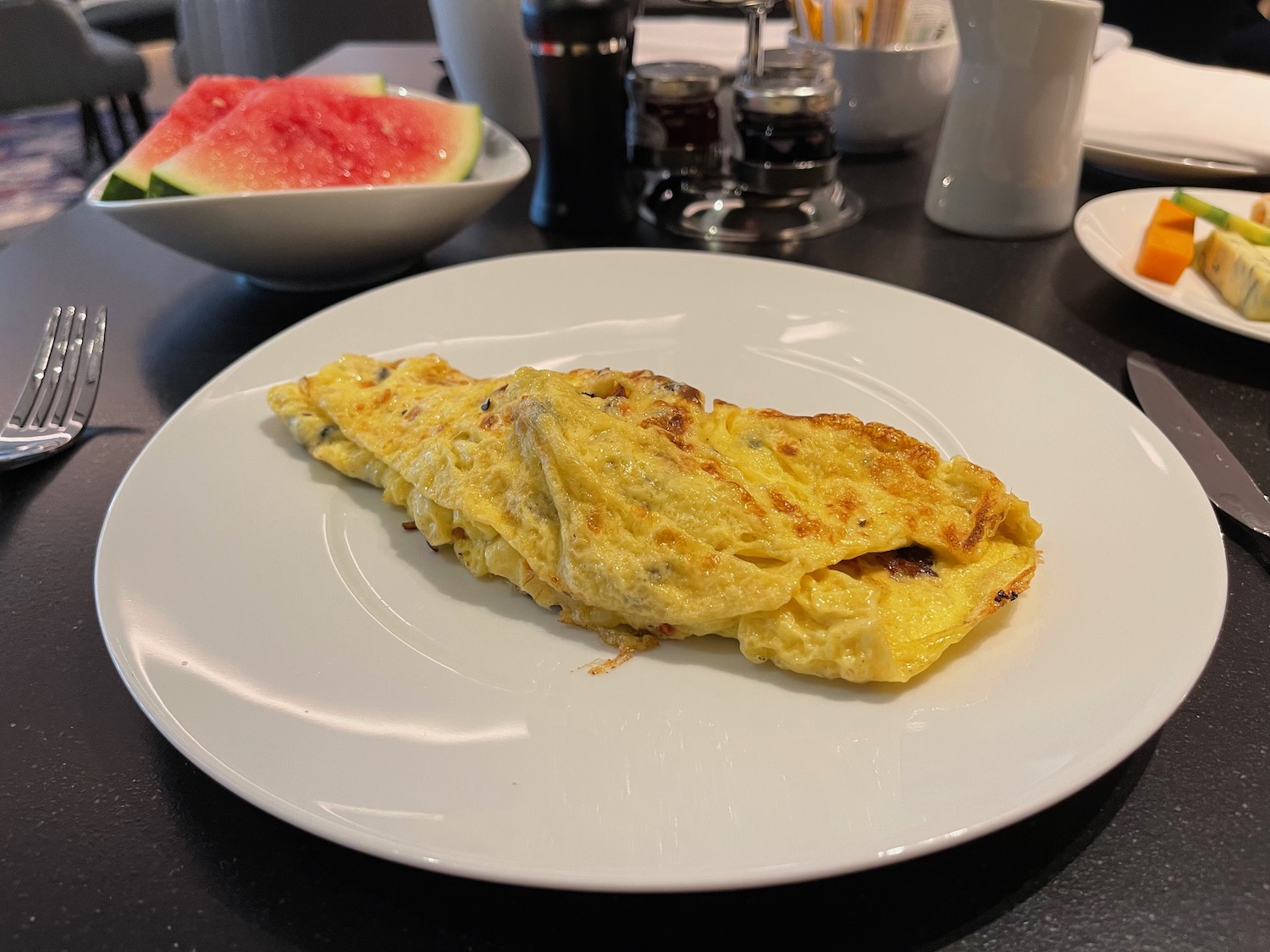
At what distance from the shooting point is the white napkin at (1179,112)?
2336 millimetres

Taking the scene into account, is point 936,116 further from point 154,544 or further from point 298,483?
point 154,544

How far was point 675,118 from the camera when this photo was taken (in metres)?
2.24

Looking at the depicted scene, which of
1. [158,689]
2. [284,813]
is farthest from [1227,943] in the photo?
[158,689]

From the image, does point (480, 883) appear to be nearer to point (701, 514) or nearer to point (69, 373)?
point (701, 514)

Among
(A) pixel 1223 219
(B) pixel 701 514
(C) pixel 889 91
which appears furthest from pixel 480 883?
(C) pixel 889 91

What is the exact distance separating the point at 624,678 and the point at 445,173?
1.58 m

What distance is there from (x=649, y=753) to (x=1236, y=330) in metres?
1.42

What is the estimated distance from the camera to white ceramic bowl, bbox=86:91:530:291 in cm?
169

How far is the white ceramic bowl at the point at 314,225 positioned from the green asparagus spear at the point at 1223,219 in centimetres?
149

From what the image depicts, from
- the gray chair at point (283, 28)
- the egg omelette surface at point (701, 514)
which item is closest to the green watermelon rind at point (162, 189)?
the egg omelette surface at point (701, 514)

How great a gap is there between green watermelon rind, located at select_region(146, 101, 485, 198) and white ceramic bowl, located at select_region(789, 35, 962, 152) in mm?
1049

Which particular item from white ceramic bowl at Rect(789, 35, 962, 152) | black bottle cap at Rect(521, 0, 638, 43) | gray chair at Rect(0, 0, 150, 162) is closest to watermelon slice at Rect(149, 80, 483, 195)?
black bottle cap at Rect(521, 0, 638, 43)

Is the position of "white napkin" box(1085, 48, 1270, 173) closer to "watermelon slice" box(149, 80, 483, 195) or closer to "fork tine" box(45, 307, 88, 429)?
"watermelon slice" box(149, 80, 483, 195)

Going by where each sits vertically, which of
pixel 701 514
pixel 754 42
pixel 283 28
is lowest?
pixel 283 28
